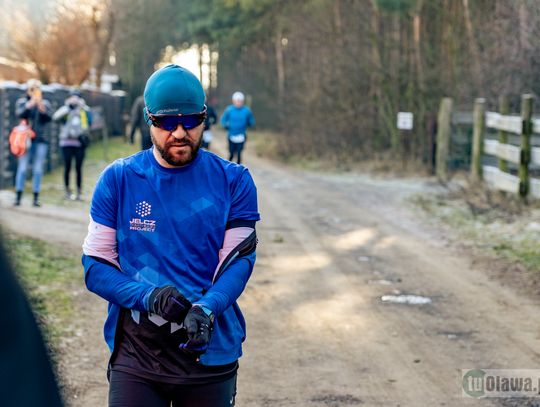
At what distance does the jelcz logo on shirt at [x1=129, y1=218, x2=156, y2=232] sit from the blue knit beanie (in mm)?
345

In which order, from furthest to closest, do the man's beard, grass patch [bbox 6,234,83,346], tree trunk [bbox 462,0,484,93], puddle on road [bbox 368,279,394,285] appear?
tree trunk [bbox 462,0,484,93]
puddle on road [bbox 368,279,394,285]
grass patch [bbox 6,234,83,346]
the man's beard

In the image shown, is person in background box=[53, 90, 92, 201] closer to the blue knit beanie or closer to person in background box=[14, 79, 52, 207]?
person in background box=[14, 79, 52, 207]

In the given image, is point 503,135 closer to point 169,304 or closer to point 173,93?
point 173,93

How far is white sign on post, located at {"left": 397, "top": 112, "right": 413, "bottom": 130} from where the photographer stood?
24016 millimetres

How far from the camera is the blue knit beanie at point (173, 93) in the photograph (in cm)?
326

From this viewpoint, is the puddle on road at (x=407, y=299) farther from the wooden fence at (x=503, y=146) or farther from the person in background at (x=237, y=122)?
the person in background at (x=237, y=122)

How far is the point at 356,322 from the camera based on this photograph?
8.55 metres

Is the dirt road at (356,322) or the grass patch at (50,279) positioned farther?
the grass patch at (50,279)

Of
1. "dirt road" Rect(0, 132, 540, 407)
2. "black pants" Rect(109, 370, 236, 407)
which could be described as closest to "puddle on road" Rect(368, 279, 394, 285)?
"dirt road" Rect(0, 132, 540, 407)

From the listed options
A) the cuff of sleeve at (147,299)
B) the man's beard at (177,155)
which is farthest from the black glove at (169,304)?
the man's beard at (177,155)

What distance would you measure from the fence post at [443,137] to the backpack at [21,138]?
9961 mm

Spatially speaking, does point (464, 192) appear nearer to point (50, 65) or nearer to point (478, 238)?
point (478, 238)

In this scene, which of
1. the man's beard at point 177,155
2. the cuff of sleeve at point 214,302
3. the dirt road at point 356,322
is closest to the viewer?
the cuff of sleeve at point 214,302

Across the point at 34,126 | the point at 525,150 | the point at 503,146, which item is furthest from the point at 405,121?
the point at 34,126
